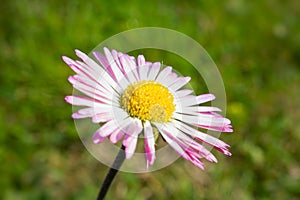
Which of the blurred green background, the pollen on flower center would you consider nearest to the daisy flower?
the pollen on flower center

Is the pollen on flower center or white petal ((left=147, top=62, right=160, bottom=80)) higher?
white petal ((left=147, top=62, right=160, bottom=80))

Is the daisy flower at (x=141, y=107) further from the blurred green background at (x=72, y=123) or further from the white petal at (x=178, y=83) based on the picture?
the blurred green background at (x=72, y=123)

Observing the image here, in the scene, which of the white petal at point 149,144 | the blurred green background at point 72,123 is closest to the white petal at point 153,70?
the white petal at point 149,144

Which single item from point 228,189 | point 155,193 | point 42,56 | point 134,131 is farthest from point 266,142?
point 134,131

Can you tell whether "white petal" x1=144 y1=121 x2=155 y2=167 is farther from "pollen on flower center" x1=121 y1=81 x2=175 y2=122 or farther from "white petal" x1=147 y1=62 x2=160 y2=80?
"white petal" x1=147 y1=62 x2=160 y2=80

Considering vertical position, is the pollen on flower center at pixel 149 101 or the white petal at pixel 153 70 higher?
the white petal at pixel 153 70

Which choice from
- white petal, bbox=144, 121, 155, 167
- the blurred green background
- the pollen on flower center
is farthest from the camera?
the blurred green background

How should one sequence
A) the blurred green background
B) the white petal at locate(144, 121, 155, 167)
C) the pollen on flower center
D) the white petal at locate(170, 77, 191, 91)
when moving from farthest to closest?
the blurred green background
the white petal at locate(170, 77, 191, 91)
the pollen on flower center
the white petal at locate(144, 121, 155, 167)

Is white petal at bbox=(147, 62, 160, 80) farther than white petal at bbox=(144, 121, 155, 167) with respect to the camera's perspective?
Yes
